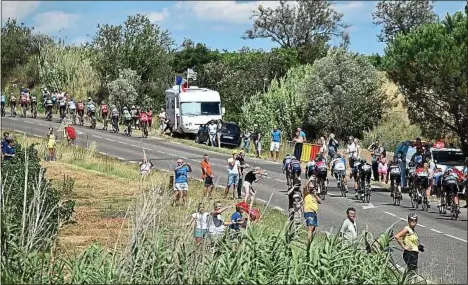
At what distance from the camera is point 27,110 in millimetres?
56938

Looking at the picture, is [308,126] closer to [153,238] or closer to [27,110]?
[27,110]

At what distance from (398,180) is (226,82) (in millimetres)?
34779

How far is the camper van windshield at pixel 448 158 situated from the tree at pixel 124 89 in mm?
31588

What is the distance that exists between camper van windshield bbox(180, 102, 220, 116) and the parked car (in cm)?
142

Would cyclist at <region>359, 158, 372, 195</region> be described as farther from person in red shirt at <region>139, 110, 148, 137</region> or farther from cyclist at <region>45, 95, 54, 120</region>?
cyclist at <region>45, 95, 54, 120</region>

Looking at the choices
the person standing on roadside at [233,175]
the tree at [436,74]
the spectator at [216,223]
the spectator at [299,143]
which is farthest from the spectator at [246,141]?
the spectator at [216,223]

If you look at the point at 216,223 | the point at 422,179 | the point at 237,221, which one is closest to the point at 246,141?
the point at 422,179

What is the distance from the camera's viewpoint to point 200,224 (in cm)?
1269

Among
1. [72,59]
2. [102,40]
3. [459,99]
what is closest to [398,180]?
[459,99]

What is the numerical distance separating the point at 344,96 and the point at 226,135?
7311mm

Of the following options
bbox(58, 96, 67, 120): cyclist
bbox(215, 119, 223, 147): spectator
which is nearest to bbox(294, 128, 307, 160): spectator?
bbox(215, 119, 223, 147): spectator

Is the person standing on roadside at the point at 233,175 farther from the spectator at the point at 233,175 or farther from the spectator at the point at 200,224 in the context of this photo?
the spectator at the point at 200,224

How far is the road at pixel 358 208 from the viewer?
1642 centimetres

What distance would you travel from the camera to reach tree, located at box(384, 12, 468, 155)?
30.5 meters
